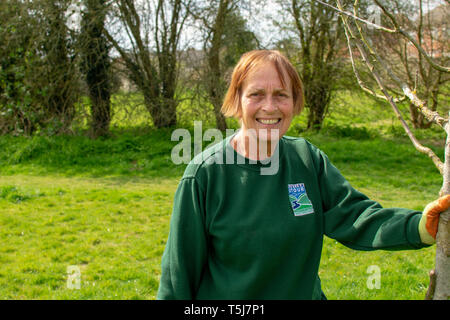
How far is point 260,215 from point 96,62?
1031 centimetres

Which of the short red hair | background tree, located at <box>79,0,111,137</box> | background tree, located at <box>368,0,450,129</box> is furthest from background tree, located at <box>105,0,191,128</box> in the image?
the short red hair

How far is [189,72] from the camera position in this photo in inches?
472

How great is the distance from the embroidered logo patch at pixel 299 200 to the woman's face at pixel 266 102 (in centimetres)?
24

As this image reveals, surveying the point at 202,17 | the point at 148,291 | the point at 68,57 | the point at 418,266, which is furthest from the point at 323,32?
the point at 148,291

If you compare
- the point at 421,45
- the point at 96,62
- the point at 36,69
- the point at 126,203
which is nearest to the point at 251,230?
the point at 126,203

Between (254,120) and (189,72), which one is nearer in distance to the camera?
(254,120)

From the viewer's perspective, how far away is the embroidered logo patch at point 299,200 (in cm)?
186

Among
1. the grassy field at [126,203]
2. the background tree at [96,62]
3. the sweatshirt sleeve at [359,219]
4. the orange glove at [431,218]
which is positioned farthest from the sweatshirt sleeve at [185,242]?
the background tree at [96,62]

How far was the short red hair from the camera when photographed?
190 cm

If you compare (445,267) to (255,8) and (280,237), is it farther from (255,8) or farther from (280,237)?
(255,8)

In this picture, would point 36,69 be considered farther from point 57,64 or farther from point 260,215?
point 260,215

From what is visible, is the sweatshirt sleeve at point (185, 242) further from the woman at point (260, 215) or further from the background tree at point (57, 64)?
the background tree at point (57, 64)

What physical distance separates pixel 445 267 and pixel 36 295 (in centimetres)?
373
